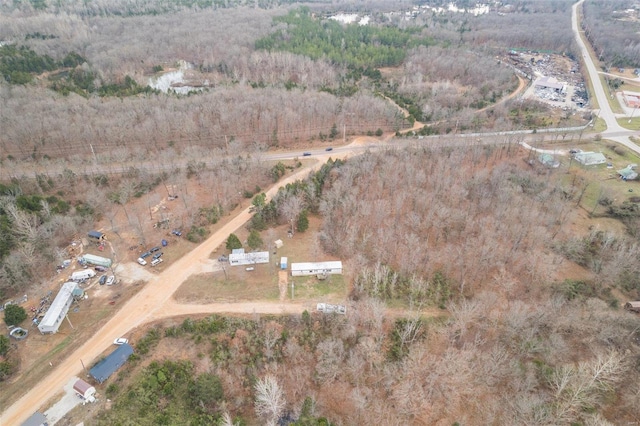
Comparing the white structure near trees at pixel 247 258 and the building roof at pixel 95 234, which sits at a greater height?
the building roof at pixel 95 234

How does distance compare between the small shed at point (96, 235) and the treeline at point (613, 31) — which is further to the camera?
the treeline at point (613, 31)

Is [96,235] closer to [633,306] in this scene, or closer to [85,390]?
[85,390]

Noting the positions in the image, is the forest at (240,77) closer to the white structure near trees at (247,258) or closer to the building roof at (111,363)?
the white structure near trees at (247,258)

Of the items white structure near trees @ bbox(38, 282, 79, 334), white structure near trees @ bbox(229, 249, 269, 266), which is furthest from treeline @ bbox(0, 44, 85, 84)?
white structure near trees @ bbox(229, 249, 269, 266)

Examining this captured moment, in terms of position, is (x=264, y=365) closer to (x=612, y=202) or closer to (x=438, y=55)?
(x=612, y=202)

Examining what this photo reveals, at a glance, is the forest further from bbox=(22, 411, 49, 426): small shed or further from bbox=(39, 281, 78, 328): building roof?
bbox=(22, 411, 49, 426): small shed

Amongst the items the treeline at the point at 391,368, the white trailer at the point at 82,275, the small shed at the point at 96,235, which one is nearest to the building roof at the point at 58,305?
the white trailer at the point at 82,275
